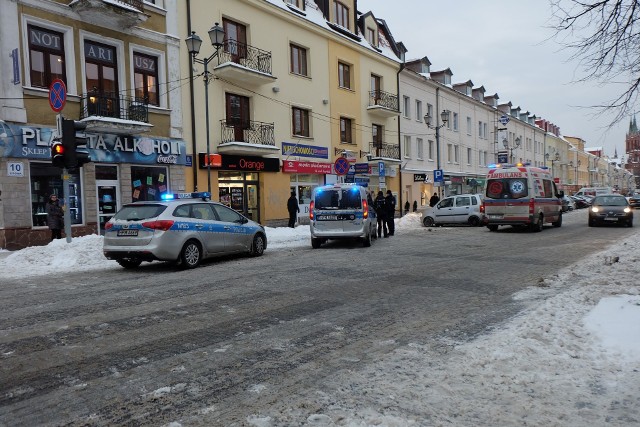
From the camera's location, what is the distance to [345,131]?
29.3 metres

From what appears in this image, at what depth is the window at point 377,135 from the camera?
31.5 meters

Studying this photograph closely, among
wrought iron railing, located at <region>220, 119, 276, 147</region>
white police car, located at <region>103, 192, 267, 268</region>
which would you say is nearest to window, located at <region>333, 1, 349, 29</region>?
wrought iron railing, located at <region>220, 119, 276, 147</region>

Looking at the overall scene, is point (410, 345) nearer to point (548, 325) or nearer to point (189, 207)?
point (548, 325)

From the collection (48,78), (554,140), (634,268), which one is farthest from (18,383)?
(554,140)

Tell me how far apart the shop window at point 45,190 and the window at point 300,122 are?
11.9m

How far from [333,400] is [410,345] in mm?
1573

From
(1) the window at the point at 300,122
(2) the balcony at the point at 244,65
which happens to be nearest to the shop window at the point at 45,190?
(2) the balcony at the point at 244,65

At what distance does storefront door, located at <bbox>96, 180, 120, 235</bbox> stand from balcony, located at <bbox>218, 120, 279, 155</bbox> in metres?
4.96

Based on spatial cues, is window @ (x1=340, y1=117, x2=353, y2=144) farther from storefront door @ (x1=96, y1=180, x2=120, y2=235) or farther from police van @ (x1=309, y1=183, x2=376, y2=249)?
storefront door @ (x1=96, y1=180, x2=120, y2=235)

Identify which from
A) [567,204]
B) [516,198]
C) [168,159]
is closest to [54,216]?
[168,159]

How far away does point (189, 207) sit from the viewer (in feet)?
36.4

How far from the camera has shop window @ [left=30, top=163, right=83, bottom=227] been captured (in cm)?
1559

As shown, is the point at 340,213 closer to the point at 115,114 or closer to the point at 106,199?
the point at 106,199

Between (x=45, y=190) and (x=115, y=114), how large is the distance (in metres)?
3.63
